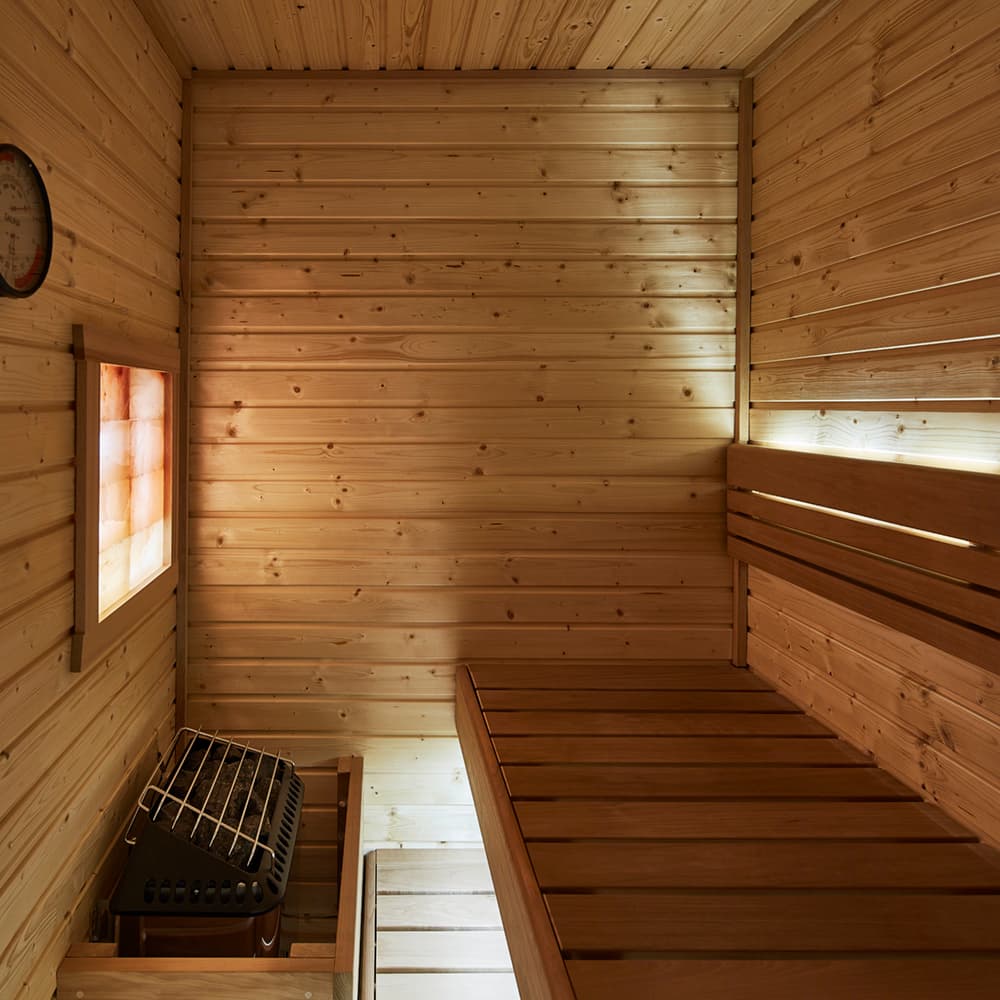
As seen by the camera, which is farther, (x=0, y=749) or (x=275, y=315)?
(x=275, y=315)

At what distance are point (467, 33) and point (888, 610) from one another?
82.3 inches

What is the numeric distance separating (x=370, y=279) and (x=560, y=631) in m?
1.40

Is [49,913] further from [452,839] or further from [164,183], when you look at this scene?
[164,183]

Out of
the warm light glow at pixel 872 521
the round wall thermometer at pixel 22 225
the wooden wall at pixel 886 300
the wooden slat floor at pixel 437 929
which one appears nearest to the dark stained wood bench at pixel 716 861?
the wooden wall at pixel 886 300

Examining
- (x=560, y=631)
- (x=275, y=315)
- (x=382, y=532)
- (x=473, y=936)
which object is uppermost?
(x=275, y=315)

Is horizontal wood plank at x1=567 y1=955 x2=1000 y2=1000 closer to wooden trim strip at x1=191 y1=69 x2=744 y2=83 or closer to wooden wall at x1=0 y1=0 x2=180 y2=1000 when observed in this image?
wooden wall at x1=0 y1=0 x2=180 y2=1000

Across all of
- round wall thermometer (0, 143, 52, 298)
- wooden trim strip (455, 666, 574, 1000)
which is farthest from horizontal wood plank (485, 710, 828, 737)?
round wall thermometer (0, 143, 52, 298)

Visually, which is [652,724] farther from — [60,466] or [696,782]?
[60,466]

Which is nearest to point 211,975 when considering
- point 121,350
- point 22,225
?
point 121,350

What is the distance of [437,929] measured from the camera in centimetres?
276

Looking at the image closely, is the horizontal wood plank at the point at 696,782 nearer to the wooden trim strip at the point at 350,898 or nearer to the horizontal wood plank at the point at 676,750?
the horizontal wood plank at the point at 676,750

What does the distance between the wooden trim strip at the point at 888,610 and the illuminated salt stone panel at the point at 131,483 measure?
6.22 feet

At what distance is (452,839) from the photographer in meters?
3.22

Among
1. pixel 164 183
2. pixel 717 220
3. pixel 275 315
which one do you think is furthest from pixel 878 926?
pixel 164 183
